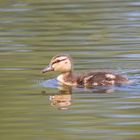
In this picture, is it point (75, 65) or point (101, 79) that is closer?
point (101, 79)

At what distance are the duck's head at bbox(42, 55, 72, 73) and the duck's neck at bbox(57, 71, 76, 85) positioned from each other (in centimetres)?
5

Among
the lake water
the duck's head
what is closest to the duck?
the duck's head

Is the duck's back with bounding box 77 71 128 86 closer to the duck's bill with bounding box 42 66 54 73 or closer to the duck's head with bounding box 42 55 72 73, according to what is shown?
the duck's head with bounding box 42 55 72 73

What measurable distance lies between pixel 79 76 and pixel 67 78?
0.25 metres

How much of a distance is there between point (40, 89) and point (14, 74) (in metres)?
Answer: 0.73

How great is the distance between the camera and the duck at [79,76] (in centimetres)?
1138

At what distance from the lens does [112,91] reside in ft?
36.3

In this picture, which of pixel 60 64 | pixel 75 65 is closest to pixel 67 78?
pixel 60 64

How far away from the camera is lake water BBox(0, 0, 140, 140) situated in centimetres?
923

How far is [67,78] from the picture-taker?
11828 millimetres

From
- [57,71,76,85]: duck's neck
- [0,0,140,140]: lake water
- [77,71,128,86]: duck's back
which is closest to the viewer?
[0,0,140,140]: lake water

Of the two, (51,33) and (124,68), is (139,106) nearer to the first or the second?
(124,68)

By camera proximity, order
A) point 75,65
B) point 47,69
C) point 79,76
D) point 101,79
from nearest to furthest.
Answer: point 101,79 → point 79,76 → point 47,69 → point 75,65

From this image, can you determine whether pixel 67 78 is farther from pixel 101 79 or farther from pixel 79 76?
pixel 101 79
